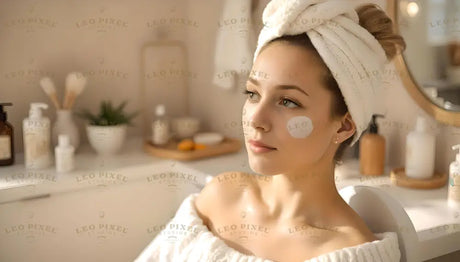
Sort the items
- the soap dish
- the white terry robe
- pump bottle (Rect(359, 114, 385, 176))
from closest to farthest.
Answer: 1. the white terry robe
2. the soap dish
3. pump bottle (Rect(359, 114, 385, 176))

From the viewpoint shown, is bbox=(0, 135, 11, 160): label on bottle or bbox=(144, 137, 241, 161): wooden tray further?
bbox=(144, 137, 241, 161): wooden tray

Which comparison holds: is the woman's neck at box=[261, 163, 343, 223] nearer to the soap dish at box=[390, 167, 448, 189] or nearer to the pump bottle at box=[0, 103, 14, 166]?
the soap dish at box=[390, 167, 448, 189]

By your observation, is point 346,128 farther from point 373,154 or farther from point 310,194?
point 373,154

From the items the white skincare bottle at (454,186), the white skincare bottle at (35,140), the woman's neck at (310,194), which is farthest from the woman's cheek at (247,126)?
the white skincare bottle at (35,140)

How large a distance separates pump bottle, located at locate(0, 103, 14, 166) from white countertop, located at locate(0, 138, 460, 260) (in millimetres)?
30

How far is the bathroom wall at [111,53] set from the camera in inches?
73.2

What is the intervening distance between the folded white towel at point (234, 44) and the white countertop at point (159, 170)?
0.29 metres

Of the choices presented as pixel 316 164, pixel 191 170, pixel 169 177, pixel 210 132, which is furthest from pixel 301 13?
pixel 210 132

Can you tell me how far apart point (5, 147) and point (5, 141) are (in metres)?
0.02

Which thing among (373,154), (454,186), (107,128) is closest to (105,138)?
(107,128)

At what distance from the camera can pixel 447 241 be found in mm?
1098

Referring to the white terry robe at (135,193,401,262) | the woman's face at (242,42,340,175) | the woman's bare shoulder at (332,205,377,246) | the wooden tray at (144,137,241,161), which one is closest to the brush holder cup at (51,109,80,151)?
the wooden tray at (144,137,241,161)

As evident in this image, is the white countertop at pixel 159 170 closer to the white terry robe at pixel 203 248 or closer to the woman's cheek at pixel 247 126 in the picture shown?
the white terry robe at pixel 203 248

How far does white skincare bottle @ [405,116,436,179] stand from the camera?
53.8 inches
